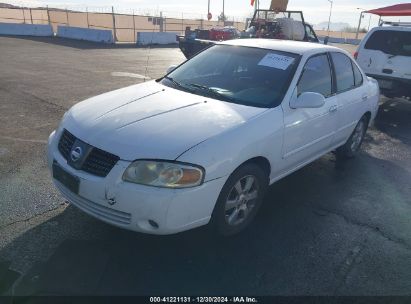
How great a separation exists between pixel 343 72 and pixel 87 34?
24060 millimetres

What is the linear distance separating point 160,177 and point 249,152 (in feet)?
2.77

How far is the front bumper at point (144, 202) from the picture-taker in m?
2.76

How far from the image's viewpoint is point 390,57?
8.55 m

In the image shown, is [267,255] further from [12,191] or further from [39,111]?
[39,111]

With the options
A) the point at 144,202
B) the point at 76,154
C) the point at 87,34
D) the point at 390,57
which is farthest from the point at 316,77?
the point at 87,34

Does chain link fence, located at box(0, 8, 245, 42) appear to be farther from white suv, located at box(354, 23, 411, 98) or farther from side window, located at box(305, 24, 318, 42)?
white suv, located at box(354, 23, 411, 98)

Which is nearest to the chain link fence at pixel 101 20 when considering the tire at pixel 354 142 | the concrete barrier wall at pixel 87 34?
the concrete barrier wall at pixel 87 34

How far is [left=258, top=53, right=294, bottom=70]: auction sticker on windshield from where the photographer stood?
4023 millimetres

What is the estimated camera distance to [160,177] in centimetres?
279

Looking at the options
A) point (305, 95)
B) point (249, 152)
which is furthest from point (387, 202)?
point (249, 152)

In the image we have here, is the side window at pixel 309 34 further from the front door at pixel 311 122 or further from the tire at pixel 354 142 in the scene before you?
the front door at pixel 311 122

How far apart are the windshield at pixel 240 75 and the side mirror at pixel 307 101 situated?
16cm

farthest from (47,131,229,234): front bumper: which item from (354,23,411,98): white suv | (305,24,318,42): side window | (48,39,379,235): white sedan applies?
(305,24,318,42): side window

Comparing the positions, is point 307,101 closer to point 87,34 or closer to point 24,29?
point 87,34
